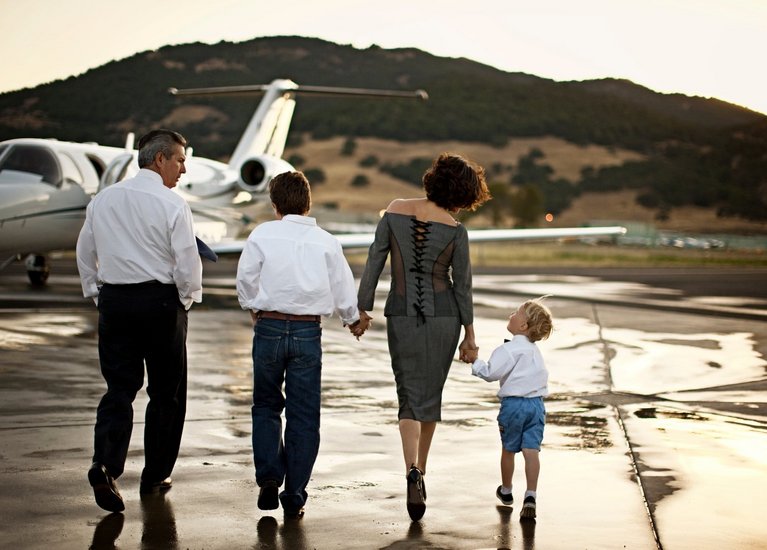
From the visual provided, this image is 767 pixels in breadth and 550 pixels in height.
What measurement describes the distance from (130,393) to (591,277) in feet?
90.7

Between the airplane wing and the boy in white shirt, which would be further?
the airplane wing

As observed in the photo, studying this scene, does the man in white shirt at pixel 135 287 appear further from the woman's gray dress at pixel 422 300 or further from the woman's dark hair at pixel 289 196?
the woman's gray dress at pixel 422 300

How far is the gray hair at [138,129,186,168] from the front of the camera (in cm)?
598

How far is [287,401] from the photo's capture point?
18.8 feet

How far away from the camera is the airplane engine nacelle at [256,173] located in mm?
23594

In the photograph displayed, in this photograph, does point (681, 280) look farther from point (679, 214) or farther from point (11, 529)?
point (679, 214)

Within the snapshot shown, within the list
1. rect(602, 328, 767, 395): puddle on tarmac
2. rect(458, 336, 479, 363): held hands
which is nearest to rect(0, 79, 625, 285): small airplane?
rect(602, 328, 767, 395): puddle on tarmac

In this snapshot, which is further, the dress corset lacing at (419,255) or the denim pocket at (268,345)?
the dress corset lacing at (419,255)

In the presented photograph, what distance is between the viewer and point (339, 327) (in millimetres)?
16328

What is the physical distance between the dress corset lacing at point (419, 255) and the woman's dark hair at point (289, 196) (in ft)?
1.89

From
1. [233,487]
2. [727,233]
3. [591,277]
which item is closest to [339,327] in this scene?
[233,487]

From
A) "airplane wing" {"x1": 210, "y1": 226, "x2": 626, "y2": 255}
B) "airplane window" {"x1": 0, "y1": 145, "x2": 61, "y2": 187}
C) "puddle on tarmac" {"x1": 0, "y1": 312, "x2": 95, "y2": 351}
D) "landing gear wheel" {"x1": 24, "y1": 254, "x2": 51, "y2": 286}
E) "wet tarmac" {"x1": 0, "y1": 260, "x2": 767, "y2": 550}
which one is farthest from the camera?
"landing gear wheel" {"x1": 24, "y1": 254, "x2": 51, "y2": 286}

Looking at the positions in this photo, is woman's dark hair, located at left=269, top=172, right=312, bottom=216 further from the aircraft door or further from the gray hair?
the aircraft door

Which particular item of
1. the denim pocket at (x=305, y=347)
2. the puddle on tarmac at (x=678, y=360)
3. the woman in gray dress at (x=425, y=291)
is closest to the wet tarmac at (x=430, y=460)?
the puddle on tarmac at (x=678, y=360)
